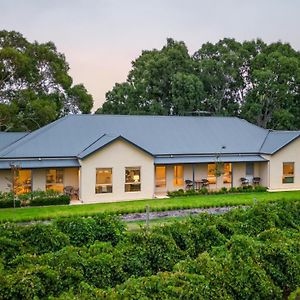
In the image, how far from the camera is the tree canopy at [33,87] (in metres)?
40.6

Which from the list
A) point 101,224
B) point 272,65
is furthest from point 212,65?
point 101,224

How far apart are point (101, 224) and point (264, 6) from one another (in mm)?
28456

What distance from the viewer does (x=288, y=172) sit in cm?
3241

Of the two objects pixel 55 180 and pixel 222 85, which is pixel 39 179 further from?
pixel 222 85

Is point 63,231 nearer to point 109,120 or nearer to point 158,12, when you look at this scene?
point 109,120

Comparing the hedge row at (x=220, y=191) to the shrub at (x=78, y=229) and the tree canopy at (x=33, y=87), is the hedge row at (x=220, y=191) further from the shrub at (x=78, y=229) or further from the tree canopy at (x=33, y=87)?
the tree canopy at (x=33, y=87)

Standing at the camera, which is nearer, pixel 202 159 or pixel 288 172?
pixel 202 159

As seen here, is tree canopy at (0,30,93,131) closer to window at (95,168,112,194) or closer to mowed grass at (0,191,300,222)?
window at (95,168,112,194)

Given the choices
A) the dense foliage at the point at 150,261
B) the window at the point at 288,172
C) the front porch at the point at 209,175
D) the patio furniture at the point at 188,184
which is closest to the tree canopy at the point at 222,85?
the front porch at the point at 209,175

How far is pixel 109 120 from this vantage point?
3184 cm

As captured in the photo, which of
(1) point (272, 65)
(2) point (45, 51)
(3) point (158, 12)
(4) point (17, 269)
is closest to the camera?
(4) point (17, 269)

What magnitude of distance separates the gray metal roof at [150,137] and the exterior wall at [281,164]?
617 mm

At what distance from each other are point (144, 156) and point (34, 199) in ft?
25.2

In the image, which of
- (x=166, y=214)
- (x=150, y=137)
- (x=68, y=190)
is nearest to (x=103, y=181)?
(x=68, y=190)
